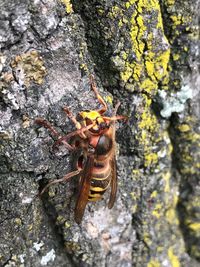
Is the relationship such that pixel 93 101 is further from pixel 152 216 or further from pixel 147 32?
pixel 152 216

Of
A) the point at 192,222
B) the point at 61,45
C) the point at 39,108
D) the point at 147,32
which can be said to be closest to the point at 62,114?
the point at 39,108

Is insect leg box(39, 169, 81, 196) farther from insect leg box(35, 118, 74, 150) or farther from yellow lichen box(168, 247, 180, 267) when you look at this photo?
yellow lichen box(168, 247, 180, 267)

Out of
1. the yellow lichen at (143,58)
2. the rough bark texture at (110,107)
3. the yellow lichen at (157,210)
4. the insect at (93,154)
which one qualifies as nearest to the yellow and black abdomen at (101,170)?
the insect at (93,154)

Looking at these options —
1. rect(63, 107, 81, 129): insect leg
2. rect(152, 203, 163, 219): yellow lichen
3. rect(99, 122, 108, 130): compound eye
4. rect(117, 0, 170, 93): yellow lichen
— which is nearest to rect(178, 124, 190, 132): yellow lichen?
rect(117, 0, 170, 93): yellow lichen

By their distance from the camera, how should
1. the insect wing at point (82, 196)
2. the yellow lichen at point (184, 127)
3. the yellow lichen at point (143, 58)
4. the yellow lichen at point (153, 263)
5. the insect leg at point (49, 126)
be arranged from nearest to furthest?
the insect leg at point (49, 126) < the yellow lichen at point (143, 58) < the insect wing at point (82, 196) < the yellow lichen at point (184, 127) < the yellow lichen at point (153, 263)

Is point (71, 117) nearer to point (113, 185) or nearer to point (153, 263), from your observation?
point (113, 185)

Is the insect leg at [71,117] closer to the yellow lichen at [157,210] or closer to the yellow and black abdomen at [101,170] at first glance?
the yellow and black abdomen at [101,170]
